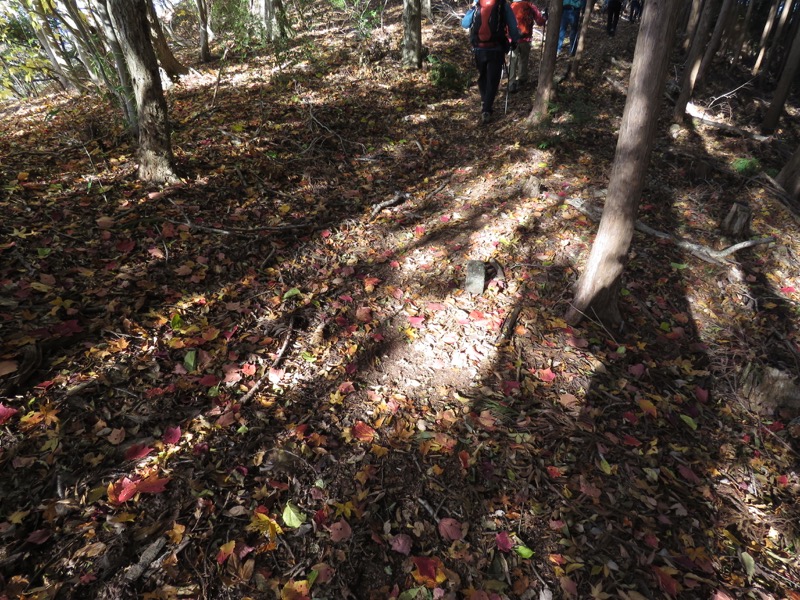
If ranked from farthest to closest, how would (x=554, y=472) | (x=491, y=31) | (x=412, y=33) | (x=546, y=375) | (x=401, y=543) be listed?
(x=412, y=33), (x=491, y=31), (x=546, y=375), (x=554, y=472), (x=401, y=543)

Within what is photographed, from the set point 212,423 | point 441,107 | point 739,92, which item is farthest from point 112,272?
point 739,92

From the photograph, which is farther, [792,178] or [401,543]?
[792,178]

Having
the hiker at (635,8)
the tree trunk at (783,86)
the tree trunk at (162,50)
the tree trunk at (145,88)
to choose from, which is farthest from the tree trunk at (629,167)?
the hiker at (635,8)

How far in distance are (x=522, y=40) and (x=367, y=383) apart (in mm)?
8578

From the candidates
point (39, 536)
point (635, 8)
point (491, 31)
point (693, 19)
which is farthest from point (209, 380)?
point (635, 8)

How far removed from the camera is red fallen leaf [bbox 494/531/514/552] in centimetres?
247

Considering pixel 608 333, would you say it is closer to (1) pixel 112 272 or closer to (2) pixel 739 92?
Result: (1) pixel 112 272

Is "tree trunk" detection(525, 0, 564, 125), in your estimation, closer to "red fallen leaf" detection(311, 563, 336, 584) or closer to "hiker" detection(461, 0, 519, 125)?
"hiker" detection(461, 0, 519, 125)

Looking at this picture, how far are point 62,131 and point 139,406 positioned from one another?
5718 millimetres

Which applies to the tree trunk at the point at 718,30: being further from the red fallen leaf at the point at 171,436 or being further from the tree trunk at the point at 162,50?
the red fallen leaf at the point at 171,436

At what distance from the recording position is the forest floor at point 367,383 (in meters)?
2.32

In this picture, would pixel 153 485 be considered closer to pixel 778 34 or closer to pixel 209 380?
pixel 209 380

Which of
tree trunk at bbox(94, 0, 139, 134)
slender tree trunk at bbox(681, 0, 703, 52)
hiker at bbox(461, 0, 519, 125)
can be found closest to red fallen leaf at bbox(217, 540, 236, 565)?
tree trunk at bbox(94, 0, 139, 134)

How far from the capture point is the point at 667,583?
2.38 meters
